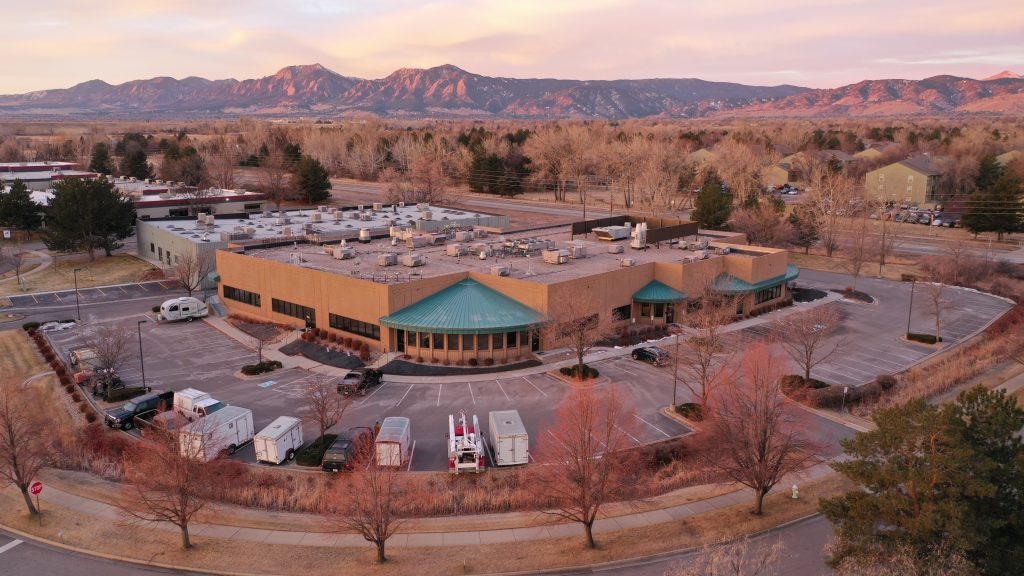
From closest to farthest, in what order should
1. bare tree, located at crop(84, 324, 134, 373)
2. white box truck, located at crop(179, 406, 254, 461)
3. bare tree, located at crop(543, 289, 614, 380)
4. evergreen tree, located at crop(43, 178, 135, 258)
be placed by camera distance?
white box truck, located at crop(179, 406, 254, 461) → bare tree, located at crop(84, 324, 134, 373) → bare tree, located at crop(543, 289, 614, 380) → evergreen tree, located at crop(43, 178, 135, 258)

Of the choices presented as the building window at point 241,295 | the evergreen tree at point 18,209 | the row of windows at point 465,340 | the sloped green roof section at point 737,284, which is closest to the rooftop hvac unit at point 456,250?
the row of windows at point 465,340

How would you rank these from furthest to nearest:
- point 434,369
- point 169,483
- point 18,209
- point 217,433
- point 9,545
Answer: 1. point 18,209
2. point 434,369
3. point 217,433
4. point 9,545
5. point 169,483

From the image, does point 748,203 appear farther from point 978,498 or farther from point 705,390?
point 978,498

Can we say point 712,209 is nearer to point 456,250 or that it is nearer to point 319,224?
point 456,250

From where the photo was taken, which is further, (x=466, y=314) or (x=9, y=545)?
(x=466, y=314)

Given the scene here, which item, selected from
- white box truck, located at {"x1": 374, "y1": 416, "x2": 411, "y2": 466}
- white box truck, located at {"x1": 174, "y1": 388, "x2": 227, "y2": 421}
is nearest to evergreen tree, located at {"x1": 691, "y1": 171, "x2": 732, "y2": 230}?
white box truck, located at {"x1": 374, "y1": 416, "x2": 411, "y2": 466}

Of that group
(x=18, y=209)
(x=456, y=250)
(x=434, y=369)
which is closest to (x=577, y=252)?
(x=456, y=250)

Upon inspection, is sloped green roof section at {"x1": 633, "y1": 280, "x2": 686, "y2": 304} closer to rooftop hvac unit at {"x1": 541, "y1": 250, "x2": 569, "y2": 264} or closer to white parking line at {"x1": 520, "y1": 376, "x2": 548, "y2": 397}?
rooftop hvac unit at {"x1": 541, "y1": 250, "x2": 569, "y2": 264}
